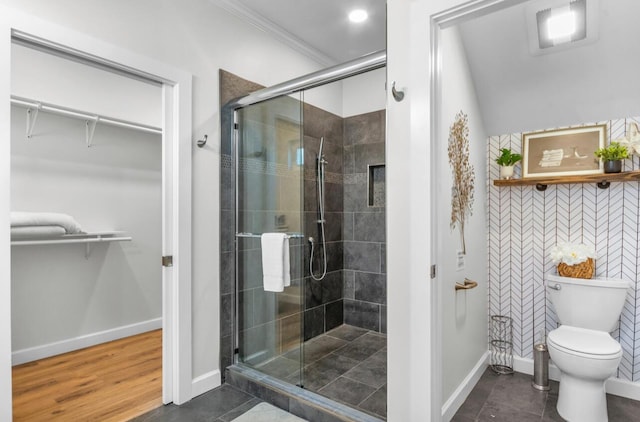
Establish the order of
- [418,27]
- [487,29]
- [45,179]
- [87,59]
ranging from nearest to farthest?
1. [418,27]
2. [87,59]
3. [487,29]
4. [45,179]

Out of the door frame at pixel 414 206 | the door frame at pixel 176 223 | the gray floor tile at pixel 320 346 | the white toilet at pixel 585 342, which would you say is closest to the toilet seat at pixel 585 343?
the white toilet at pixel 585 342

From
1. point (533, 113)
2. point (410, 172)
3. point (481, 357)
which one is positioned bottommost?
point (481, 357)

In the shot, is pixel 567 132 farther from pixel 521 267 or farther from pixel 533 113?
pixel 521 267

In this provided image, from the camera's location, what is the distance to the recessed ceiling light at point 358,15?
8.67 feet

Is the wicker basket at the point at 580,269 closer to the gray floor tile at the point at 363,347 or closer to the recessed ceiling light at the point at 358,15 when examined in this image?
the gray floor tile at the point at 363,347

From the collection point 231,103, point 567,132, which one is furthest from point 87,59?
point 567,132

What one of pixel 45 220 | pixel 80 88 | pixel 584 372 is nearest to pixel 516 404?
pixel 584 372

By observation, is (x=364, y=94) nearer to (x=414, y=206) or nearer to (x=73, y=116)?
(x=414, y=206)

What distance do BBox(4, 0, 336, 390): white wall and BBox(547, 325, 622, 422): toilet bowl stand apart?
7.21 ft

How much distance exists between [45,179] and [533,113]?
395 cm

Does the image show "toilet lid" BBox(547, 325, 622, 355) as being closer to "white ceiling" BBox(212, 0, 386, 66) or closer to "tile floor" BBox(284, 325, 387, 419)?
"tile floor" BBox(284, 325, 387, 419)

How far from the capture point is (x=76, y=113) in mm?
2922

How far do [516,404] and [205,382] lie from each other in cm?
203

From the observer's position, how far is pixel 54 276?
9.75 feet
